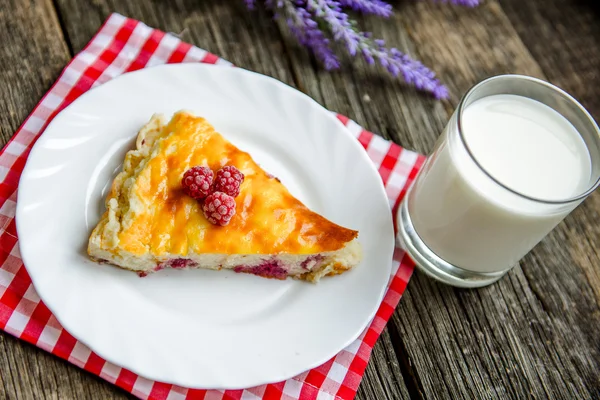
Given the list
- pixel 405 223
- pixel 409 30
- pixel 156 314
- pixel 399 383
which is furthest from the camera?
pixel 409 30

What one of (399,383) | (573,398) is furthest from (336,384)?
(573,398)

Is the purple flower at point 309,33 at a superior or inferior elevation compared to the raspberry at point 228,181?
superior

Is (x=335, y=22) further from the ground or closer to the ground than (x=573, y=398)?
further from the ground

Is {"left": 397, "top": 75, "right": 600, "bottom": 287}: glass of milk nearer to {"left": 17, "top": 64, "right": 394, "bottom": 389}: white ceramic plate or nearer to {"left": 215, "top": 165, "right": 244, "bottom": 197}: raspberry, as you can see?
{"left": 17, "top": 64, "right": 394, "bottom": 389}: white ceramic plate

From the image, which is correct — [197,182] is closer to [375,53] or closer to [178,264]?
[178,264]

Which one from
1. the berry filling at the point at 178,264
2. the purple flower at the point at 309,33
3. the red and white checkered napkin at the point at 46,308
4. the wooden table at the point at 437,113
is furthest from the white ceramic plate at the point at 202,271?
the purple flower at the point at 309,33

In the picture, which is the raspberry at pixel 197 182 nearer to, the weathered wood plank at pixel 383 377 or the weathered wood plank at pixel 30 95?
the weathered wood plank at pixel 30 95

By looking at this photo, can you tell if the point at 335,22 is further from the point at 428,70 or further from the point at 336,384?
the point at 336,384
